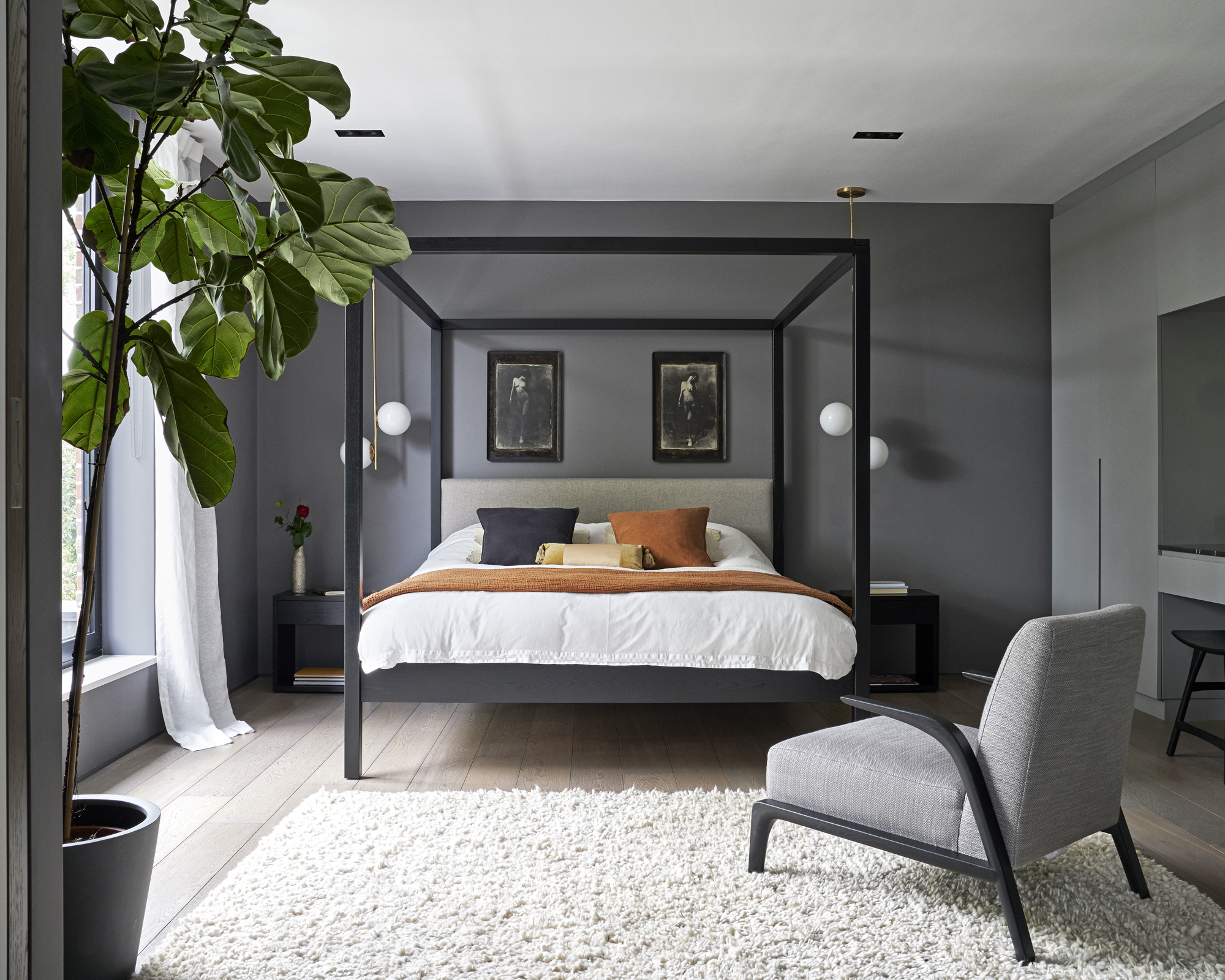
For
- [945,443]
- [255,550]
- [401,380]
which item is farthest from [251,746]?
[945,443]

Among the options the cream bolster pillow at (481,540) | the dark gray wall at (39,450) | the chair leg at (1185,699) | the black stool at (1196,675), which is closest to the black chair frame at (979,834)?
the black stool at (1196,675)

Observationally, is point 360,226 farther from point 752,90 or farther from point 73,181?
point 752,90

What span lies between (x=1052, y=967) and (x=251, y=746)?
3065 millimetres

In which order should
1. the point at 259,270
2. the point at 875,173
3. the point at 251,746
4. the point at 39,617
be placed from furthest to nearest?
the point at 875,173 < the point at 251,746 < the point at 259,270 < the point at 39,617

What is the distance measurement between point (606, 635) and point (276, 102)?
2064 millimetres

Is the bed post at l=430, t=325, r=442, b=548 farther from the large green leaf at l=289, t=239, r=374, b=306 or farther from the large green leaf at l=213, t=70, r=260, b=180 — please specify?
the large green leaf at l=213, t=70, r=260, b=180

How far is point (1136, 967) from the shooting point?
202 cm

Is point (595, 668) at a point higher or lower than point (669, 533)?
lower

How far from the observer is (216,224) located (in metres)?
2.07

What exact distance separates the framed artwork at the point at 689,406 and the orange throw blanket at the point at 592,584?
5.52ft

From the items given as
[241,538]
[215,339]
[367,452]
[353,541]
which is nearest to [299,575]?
[241,538]

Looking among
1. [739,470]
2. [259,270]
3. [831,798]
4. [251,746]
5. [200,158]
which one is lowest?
[251,746]

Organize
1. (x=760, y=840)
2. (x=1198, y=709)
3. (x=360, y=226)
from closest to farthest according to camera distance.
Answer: (x=360, y=226), (x=760, y=840), (x=1198, y=709)

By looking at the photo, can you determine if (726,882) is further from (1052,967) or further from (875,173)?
(875,173)
